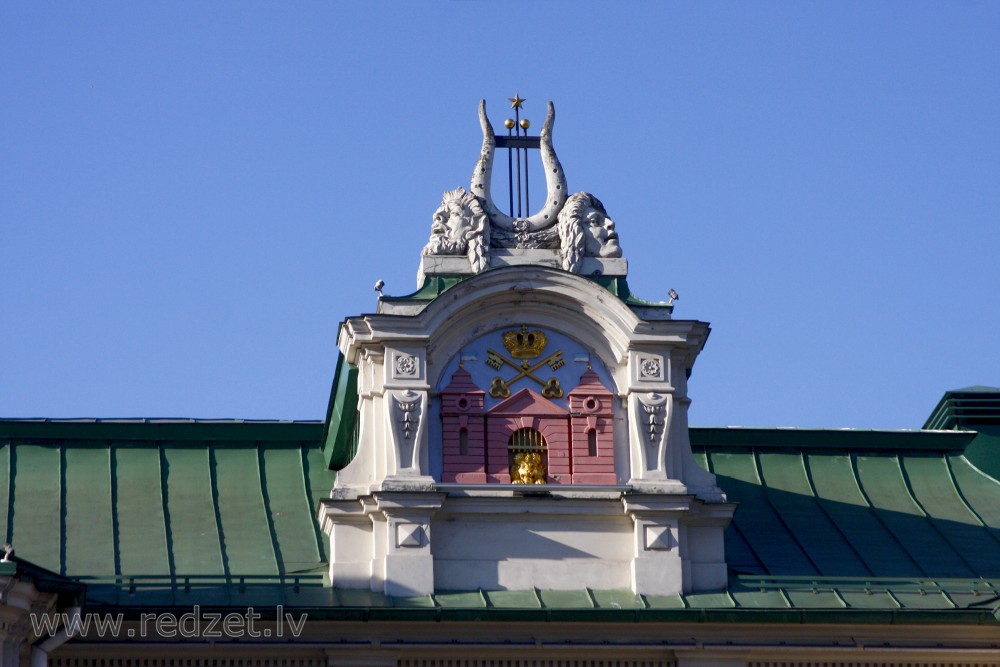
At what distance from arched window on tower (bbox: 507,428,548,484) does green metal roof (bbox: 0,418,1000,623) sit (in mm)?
2500

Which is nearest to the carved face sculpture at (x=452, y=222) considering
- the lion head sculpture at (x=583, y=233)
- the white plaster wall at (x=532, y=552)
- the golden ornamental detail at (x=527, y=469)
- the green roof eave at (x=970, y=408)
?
the lion head sculpture at (x=583, y=233)

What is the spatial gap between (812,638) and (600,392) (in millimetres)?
6352

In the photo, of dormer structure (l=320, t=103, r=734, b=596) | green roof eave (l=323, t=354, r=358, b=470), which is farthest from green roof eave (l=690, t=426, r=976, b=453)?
green roof eave (l=323, t=354, r=358, b=470)

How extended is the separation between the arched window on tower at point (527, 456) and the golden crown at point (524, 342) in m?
1.53

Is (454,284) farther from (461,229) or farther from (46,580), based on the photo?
(46,580)

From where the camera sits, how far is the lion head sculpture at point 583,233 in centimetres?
5147

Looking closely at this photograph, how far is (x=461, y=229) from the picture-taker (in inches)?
2030

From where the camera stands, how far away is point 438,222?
51.8 metres

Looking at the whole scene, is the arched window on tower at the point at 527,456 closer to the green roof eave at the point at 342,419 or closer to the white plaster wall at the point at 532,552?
the white plaster wall at the point at 532,552

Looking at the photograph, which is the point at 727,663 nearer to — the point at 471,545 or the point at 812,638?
the point at 812,638

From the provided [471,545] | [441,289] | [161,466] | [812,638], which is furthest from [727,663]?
[161,466]

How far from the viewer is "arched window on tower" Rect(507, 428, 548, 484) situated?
5050 cm

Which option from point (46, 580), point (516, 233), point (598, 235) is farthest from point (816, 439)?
point (46, 580)

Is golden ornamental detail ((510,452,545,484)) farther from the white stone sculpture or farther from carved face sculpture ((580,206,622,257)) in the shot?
carved face sculpture ((580,206,622,257))
